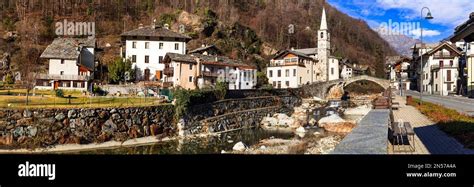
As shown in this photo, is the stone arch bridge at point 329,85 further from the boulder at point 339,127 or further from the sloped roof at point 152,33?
the boulder at point 339,127

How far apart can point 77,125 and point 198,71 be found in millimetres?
14203

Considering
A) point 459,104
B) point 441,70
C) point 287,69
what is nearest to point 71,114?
point 459,104

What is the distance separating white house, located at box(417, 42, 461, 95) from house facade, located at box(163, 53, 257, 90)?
14.8 metres

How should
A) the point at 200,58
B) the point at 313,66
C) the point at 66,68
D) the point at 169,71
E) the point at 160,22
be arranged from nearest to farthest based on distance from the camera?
the point at 66,68 < the point at 169,71 < the point at 200,58 < the point at 160,22 < the point at 313,66

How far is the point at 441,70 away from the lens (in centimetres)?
2397

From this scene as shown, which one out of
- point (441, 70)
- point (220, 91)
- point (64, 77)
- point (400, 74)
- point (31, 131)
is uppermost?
point (400, 74)

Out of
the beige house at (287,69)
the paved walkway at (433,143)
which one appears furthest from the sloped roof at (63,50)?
the paved walkway at (433,143)

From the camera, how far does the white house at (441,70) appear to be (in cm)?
2352

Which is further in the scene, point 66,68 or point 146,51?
point 146,51

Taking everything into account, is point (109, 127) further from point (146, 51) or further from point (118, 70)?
point (146, 51)
